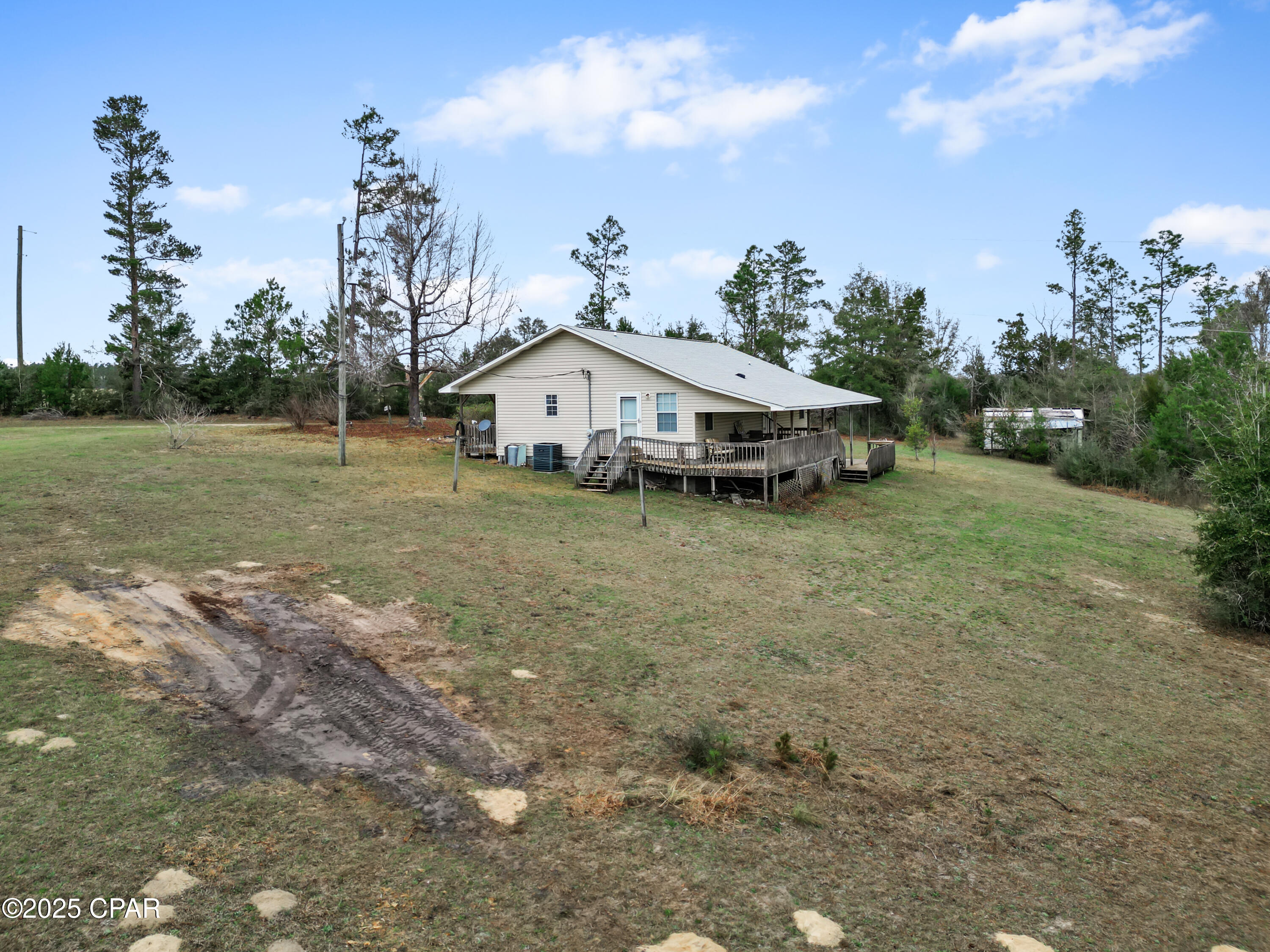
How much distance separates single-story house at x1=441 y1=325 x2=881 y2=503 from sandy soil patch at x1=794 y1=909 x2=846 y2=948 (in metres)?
17.4

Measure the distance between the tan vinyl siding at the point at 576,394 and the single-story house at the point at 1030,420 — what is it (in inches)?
1002

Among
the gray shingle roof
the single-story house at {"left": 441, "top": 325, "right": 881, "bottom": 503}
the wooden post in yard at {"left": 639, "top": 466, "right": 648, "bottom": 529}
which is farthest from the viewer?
the gray shingle roof

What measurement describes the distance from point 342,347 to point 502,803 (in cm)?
1960

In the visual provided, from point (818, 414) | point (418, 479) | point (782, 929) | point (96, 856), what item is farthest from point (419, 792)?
point (818, 414)

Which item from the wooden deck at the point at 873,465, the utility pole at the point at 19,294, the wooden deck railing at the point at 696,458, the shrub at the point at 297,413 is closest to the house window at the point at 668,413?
the wooden deck railing at the point at 696,458

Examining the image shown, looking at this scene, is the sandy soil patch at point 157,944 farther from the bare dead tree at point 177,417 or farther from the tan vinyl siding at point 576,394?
the bare dead tree at point 177,417

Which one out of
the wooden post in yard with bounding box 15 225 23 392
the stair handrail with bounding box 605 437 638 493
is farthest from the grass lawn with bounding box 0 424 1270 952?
the wooden post in yard with bounding box 15 225 23 392

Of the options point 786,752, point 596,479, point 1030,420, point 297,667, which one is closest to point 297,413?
point 596,479

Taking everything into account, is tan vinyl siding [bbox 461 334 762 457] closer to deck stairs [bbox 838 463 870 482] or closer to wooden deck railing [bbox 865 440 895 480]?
deck stairs [bbox 838 463 870 482]

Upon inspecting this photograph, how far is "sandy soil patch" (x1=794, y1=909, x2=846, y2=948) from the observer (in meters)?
5.07

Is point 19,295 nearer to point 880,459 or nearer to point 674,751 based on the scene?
point 880,459

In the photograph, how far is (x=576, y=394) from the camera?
27031 millimetres

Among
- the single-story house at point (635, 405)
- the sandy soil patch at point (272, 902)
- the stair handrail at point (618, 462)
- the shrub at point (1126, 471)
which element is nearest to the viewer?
the sandy soil patch at point (272, 902)

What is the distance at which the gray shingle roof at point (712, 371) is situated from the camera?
2473 cm
